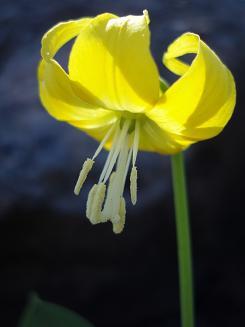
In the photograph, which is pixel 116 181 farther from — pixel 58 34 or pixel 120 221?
pixel 58 34

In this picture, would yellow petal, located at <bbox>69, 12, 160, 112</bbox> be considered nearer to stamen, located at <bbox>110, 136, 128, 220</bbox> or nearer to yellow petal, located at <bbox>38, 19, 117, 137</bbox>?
yellow petal, located at <bbox>38, 19, 117, 137</bbox>

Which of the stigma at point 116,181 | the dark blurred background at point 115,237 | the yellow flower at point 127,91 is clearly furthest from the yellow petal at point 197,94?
the dark blurred background at point 115,237

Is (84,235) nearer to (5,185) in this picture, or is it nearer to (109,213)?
(5,185)

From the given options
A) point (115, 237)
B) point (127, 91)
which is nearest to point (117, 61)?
point (127, 91)

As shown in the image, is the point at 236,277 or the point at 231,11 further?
the point at 231,11

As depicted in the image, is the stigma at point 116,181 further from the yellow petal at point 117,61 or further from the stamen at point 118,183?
the yellow petal at point 117,61

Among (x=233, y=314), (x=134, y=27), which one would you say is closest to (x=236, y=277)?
(x=233, y=314)
